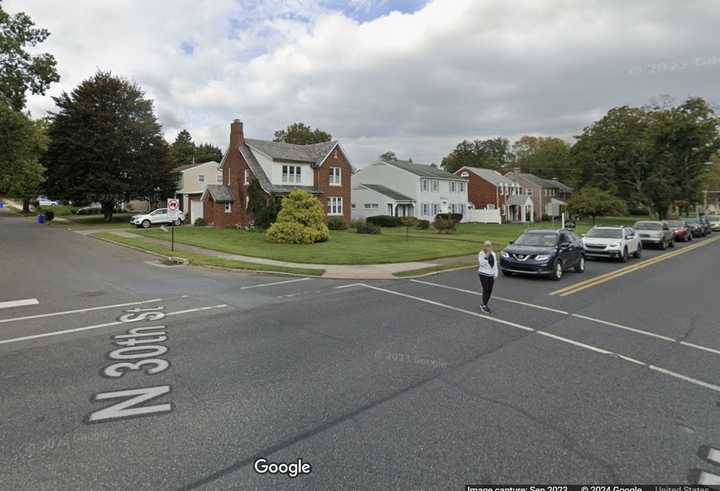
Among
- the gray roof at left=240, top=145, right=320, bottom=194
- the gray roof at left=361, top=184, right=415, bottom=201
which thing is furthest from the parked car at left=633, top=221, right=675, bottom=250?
the gray roof at left=240, top=145, right=320, bottom=194

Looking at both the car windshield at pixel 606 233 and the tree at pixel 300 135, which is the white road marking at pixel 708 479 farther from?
the tree at pixel 300 135

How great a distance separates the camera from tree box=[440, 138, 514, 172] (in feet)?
317

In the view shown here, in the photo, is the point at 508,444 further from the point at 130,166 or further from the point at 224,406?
the point at 130,166

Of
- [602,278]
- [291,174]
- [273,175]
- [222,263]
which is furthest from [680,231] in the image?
[222,263]

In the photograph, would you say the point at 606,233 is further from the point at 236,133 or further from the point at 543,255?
the point at 236,133

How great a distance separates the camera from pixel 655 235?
87.2ft

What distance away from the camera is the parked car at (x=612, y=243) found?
1953 cm

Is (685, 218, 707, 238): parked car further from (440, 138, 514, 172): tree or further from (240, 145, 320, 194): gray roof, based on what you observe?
(440, 138, 514, 172): tree

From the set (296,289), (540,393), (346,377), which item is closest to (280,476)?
(346,377)

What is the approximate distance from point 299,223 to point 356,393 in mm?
21682

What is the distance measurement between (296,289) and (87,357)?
6.36 metres

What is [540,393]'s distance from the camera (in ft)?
16.1

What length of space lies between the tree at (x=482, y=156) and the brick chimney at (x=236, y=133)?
224 ft

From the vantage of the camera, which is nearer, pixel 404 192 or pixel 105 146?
pixel 105 146
